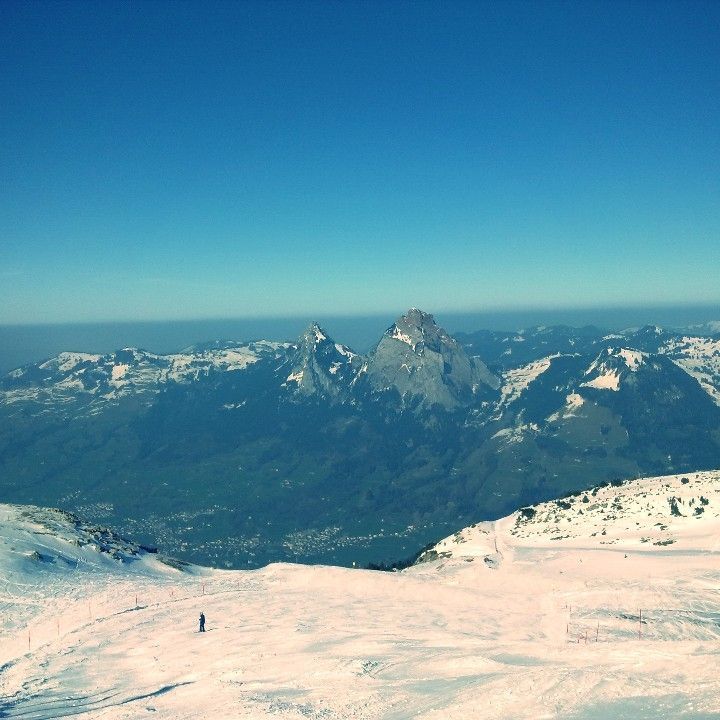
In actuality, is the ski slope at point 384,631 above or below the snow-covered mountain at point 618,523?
above

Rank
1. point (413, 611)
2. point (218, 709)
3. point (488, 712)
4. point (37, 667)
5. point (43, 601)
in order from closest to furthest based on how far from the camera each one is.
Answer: point (488, 712)
point (218, 709)
point (37, 667)
point (413, 611)
point (43, 601)

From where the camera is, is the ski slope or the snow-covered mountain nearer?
the ski slope

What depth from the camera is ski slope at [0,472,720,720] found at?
27.2 meters

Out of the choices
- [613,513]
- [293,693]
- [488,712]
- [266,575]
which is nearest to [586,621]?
[488,712]

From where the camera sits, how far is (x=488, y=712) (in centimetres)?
2475

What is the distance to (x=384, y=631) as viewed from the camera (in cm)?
4275

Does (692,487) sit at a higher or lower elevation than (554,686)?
lower

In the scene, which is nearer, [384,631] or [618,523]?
[384,631]

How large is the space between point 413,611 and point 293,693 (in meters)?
21.3

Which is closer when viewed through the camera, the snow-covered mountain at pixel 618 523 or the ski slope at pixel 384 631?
the ski slope at pixel 384 631

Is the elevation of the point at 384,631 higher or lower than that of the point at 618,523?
higher

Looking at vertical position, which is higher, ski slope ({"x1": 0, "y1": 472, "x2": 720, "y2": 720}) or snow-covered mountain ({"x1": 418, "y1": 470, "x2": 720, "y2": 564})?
ski slope ({"x1": 0, "y1": 472, "x2": 720, "y2": 720})

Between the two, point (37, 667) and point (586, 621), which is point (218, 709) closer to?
point (37, 667)

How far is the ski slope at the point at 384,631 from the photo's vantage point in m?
27.2
